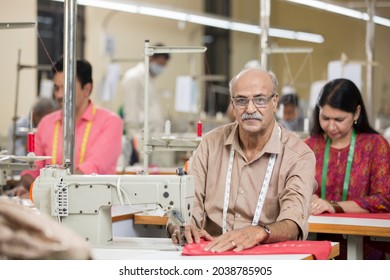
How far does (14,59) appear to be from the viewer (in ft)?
24.5

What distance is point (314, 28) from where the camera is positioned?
40.3 feet

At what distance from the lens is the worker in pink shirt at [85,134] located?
4.18m

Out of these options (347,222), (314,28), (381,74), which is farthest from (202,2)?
(347,222)

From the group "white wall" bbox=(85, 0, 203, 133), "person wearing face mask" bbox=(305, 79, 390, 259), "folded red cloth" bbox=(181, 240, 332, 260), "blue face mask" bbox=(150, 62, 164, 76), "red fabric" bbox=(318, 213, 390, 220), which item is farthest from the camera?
"white wall" bbox=(85, 0, 203, 133)

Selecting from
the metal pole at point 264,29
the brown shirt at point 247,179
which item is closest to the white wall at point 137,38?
the metal pole at point 264,29

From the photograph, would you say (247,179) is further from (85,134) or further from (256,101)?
(85,134)

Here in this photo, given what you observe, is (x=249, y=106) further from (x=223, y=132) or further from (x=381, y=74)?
(x=381, y=74)

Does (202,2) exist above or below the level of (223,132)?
above

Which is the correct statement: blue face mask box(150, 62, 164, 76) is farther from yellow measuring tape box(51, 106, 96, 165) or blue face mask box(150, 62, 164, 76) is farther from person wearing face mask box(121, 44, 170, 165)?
yellow measuring tape box(51, 106, 96, 165)

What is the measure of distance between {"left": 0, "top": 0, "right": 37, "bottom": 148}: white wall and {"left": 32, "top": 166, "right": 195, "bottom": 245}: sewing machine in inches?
172

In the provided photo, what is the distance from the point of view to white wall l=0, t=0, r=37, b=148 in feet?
23.9

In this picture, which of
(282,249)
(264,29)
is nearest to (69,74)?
(282,249)

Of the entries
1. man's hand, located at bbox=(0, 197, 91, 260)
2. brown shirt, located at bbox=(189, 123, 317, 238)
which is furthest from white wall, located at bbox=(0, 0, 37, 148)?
man's hand, located at bbox=(0, 197, 91, 260)

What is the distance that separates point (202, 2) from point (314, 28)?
69.9 inches
